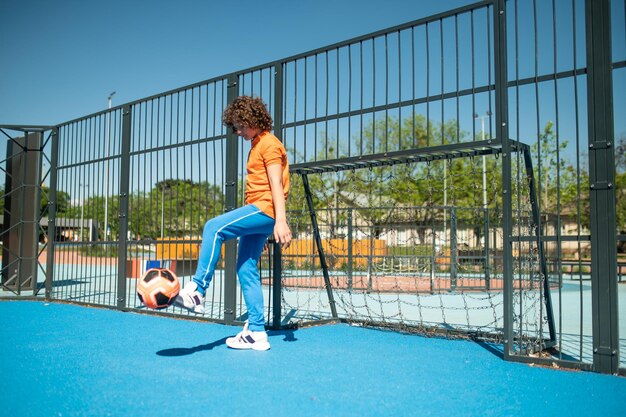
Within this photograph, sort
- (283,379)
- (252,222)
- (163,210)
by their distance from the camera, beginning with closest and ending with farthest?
(283,379)
(252,222)
(163,210)

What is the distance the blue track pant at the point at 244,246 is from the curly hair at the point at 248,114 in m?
0.78

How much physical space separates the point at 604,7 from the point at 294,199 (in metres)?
4.48

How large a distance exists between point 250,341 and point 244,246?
0.84 m

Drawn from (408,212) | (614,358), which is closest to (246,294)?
(614,358)

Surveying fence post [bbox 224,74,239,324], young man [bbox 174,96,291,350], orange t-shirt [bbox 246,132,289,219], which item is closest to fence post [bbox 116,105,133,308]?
fence post [bbox 224,74,239,324]

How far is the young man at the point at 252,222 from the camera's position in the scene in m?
4.30

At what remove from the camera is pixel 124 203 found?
316 inches

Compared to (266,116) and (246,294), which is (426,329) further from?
(266,116)

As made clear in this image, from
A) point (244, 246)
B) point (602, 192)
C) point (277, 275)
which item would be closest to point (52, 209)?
point (277, 275)

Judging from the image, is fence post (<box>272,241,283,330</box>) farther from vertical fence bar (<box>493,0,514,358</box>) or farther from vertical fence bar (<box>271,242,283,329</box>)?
vertical fence bar (<box>493,0,514,358</box>)

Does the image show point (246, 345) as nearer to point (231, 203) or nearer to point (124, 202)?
point (231, 203)

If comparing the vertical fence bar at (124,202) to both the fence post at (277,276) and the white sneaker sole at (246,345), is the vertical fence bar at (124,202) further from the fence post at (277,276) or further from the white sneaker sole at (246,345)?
the white sneaker sole at (246,345)

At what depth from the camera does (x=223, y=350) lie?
480cm

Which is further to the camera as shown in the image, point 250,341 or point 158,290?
point 250,341
